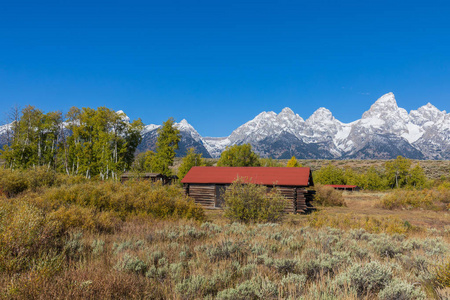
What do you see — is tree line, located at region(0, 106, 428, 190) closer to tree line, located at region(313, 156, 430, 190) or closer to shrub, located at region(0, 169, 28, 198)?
shrub, located at region(0, 169, 28, 198)

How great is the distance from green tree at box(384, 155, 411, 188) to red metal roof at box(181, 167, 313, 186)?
121 ft

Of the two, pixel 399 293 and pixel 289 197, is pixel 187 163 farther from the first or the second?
pixel 399 293

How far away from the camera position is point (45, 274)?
393cm

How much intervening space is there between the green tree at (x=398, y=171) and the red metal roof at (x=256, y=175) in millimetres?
37032

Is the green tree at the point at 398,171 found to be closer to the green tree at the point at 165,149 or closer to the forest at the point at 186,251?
the green tree at the point at 165,149

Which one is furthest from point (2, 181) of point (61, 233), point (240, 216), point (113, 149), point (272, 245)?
point (113, 149)

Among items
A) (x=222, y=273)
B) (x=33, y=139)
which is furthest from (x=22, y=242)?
(x=33, y=139)

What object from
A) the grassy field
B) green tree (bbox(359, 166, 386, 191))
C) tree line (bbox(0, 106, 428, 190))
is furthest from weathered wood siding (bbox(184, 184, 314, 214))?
green tree (bbox(359, 166, 386, 191))

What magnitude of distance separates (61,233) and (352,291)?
7.59 m

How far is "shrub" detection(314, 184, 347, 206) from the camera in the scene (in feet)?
95.3

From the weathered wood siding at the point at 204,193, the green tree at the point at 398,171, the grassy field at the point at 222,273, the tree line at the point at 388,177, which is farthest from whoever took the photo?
the green tree at the point at 398,171

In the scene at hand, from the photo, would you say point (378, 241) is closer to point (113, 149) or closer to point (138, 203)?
point (138, 203)

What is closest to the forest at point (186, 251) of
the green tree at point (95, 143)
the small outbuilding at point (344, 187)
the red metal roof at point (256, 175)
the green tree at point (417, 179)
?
the red metal roof at point (256, 175)

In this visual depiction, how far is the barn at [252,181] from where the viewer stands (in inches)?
912
